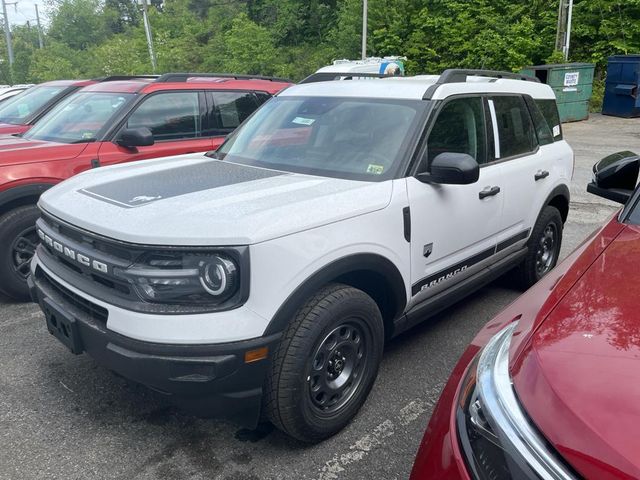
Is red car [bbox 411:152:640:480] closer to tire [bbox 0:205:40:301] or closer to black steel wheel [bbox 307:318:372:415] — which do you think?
black steel wheel [bbox 307:318:372:415]

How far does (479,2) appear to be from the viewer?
2186 cm

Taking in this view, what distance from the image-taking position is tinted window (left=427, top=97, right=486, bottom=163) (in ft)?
11.1

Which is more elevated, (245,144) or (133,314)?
(245,144)

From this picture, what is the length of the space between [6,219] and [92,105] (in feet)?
5.75

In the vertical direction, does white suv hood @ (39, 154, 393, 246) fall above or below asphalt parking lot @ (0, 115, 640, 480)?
above

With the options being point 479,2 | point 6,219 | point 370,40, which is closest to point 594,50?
point 479,2

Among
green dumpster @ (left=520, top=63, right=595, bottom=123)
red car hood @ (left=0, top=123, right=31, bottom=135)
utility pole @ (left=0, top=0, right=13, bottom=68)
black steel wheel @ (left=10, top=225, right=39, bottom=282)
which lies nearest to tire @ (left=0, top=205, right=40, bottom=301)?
black steel wheel @ (left=10, top=225, right=39, bottom=282)

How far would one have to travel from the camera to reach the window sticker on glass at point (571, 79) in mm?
15654

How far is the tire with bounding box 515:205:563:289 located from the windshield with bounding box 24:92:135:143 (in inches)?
155

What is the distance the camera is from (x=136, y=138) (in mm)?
4930

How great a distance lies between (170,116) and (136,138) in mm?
787

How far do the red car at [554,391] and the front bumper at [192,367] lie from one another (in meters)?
0.90

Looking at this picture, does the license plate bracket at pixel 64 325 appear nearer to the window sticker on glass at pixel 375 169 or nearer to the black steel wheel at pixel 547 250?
the window sticker on glass at pixel 375 169

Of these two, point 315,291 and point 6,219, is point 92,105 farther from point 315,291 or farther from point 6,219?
point 315,291
